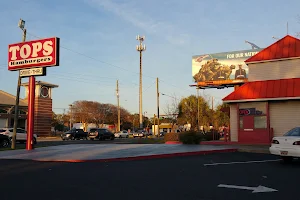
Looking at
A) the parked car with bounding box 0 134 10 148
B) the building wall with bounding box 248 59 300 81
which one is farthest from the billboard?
the parked car with bounding box 0 134 10 148

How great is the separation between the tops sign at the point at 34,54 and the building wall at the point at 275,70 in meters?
13.7

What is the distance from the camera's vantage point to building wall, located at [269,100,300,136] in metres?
21.1

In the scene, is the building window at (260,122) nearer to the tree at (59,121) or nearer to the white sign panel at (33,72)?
the white sign panel at (33,72)

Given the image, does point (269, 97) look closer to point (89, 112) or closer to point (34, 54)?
point (34, 54)

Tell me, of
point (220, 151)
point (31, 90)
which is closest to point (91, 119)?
point (31, 90)

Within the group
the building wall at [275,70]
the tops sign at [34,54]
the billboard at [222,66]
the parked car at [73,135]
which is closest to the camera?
the tops sign at [34,54]

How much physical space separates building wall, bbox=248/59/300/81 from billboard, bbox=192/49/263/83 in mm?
28199

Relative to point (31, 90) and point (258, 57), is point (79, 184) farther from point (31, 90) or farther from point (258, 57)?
point (258, 57)

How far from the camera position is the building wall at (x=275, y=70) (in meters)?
22.2

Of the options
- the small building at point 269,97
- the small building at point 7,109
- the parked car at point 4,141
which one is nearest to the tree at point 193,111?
the small building at point 269,97

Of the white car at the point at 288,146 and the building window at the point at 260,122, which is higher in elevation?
the building window at the point at 260,122

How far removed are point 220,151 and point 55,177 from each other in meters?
10.3

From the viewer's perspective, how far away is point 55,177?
10.1 m

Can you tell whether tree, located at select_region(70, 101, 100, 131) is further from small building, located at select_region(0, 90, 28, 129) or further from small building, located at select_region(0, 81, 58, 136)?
small building, located at select_region(0, 90, 28, 129)
